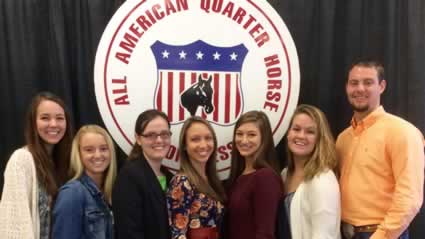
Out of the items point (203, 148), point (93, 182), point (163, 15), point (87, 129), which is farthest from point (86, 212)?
point (163, 15)

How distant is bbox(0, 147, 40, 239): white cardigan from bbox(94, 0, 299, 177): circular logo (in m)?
0.57

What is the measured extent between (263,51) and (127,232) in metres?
1.21

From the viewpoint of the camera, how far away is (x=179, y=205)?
6.70 ft

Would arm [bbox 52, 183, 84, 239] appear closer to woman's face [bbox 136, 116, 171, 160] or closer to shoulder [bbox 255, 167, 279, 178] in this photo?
woman's face [bbox 136, 116, 171, 160]

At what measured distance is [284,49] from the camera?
249cm

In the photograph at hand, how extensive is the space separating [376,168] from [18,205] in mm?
1576

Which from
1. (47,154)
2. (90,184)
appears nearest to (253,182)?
(90,184)

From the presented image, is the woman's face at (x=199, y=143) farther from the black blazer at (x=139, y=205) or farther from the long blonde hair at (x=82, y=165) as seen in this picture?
the long blonde hair at (x=82, y=165)

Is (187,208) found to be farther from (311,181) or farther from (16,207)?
(16,207)

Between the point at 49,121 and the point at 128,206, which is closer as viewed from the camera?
the point at 128,206

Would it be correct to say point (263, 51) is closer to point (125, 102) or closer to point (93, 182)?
point (125, 102)

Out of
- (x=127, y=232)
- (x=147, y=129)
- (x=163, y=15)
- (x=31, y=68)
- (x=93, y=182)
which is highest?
(x=163, y=15)

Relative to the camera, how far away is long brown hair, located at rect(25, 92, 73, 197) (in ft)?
6.63

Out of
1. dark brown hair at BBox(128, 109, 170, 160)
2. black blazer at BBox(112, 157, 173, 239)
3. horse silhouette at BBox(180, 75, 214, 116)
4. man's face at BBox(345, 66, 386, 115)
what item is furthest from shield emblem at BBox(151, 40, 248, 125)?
man's face at BBox(345, 66, 386, 115)
